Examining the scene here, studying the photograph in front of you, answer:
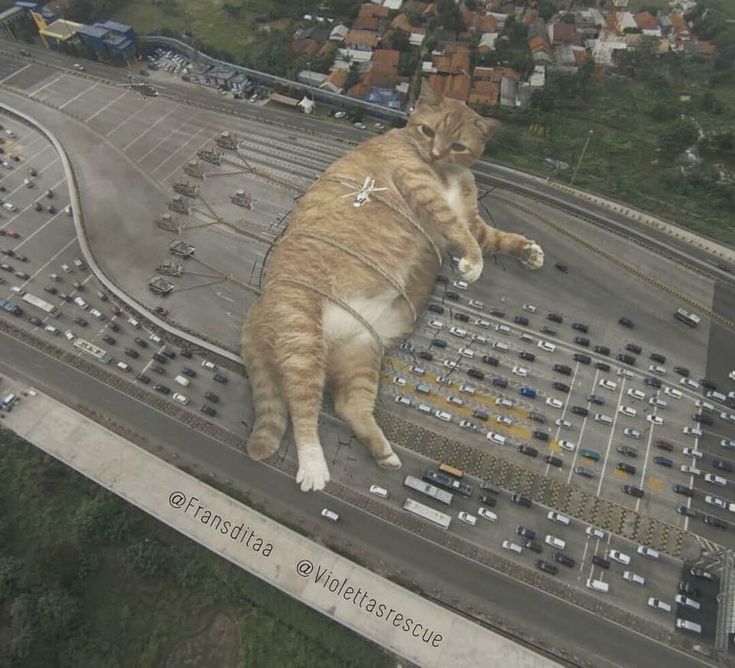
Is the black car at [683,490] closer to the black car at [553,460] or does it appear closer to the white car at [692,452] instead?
the white car at [692,452]

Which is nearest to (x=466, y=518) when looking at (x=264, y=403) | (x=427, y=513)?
(x=427, y=513)

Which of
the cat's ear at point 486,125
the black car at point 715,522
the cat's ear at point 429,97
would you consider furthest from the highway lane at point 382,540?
the cat's ear at point 429,97

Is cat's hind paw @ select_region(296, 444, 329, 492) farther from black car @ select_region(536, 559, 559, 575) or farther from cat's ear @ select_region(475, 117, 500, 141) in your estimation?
cat's ear @ select_region(475, 117, 500, 141)

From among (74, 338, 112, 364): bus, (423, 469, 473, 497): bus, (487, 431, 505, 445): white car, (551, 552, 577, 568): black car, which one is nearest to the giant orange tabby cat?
(423, 469, 473, 497): bus

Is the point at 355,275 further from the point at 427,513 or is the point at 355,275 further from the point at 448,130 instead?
the point at 427,513

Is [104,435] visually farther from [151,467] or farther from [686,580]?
[686,580]

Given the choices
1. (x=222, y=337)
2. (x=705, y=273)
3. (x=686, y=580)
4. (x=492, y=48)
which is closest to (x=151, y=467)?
(x=222, y=337)
